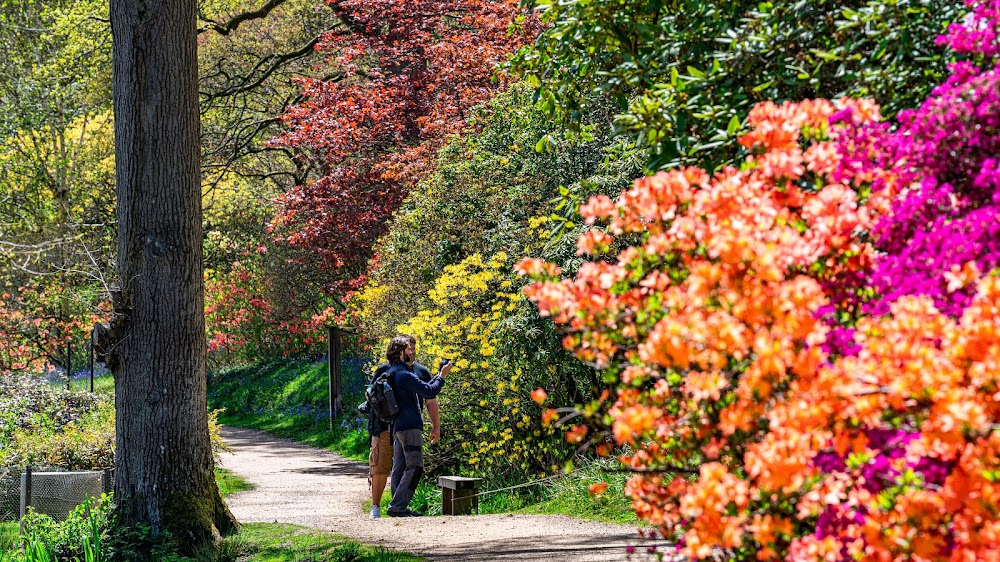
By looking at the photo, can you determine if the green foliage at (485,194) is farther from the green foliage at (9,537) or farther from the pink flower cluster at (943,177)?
the pink flower cluster at (943,177)

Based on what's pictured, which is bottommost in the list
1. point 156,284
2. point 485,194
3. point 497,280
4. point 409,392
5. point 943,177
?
point 409,392

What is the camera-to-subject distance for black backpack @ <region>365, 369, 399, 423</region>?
9719 millimetres

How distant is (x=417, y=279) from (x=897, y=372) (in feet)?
33.4

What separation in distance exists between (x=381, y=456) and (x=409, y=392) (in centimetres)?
100

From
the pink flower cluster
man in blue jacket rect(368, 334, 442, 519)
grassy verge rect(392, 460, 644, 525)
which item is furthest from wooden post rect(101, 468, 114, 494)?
the pink flower cluster

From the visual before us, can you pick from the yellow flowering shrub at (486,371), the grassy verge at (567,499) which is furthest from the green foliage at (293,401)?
the yellow flowering shrub at (486,371)

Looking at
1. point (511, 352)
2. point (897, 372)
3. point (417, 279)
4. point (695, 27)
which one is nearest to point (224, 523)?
point (511, 352)

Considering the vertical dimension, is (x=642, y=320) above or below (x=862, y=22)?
below

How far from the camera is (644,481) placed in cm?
356

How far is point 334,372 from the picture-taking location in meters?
18.9

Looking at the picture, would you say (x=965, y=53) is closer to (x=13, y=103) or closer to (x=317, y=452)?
(x=317, y=452)

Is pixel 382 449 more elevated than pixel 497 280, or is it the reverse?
pixel 497 280

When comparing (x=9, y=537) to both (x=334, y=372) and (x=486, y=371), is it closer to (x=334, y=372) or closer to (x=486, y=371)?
(x=486, y=371)

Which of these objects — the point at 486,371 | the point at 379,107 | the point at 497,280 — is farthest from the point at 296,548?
the point at 379,107
